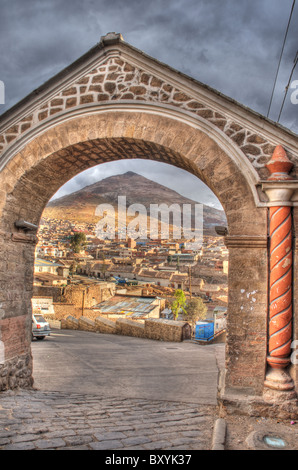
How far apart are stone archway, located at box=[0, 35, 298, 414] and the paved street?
0.66 metres

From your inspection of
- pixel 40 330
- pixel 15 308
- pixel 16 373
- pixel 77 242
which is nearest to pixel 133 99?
pixel 15 308

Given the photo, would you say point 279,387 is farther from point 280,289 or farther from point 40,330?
point 40,330

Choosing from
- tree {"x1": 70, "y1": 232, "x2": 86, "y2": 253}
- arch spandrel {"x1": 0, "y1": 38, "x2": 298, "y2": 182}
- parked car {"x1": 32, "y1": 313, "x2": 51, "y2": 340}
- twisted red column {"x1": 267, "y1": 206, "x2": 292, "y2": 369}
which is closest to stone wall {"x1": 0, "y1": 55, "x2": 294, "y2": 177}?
arch spandrel {"x1": 0, "y1": 38, "x2": 298, "y2": 182}

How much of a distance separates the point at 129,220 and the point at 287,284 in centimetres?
10181

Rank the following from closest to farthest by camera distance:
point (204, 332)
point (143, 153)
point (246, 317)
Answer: point (246, 317), point (143, 153), point (204, 332)

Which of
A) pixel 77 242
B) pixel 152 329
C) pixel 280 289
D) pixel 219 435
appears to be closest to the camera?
pixel 219 435

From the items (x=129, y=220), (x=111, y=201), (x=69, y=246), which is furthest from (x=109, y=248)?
(x=111, y=201)

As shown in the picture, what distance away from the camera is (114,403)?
468 cm

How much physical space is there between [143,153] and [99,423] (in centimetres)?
374

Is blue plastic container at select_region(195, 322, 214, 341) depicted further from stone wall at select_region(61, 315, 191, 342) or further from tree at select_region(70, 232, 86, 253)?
tree at select_region(70, 232, 86, 253)

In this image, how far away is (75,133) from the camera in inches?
198

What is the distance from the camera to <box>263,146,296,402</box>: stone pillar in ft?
13.2
